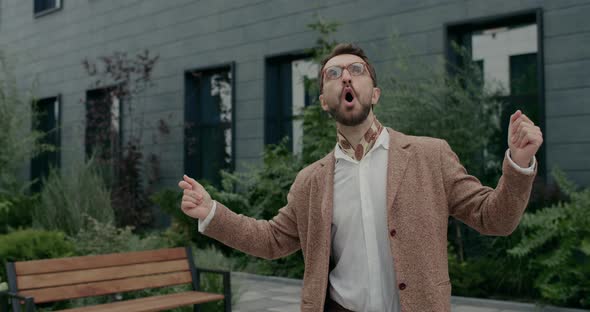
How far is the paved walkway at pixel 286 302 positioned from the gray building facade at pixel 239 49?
245cm

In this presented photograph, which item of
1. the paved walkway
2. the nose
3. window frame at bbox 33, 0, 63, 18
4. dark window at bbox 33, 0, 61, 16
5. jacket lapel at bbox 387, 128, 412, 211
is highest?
dark window at bbox 33, 0, 61, 16

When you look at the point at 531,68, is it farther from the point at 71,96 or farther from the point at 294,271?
the point at 71,96

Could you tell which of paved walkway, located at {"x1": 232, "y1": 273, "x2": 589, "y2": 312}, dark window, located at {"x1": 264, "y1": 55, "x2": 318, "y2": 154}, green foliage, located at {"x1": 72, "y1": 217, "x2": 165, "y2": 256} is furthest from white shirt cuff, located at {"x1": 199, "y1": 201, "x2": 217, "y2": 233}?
dark window, located at {"x1": 264, "y1": 55, "x2": 318, "y2": 154}

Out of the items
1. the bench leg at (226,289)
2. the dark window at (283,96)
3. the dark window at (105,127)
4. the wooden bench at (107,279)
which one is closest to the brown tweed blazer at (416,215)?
the wooden bench at (107,279)

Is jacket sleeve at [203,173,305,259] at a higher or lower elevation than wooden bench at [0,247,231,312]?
higher

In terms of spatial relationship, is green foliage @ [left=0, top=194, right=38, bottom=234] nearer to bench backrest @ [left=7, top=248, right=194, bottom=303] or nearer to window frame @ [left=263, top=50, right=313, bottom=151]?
window frame @ [left=263, top=50, right=313, bottom=151]

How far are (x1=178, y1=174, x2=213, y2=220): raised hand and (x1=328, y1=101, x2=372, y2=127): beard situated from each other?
0.56m

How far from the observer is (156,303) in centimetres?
523

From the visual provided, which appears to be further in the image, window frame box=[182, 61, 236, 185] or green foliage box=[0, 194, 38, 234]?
window frame box=[182, 61, 236, 185]

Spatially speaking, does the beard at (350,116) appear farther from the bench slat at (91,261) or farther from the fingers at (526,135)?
the bench slat at (91,261)

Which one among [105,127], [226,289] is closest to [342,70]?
[226,289]

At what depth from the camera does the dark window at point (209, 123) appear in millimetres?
13352

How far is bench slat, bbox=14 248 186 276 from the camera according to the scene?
4914 mm

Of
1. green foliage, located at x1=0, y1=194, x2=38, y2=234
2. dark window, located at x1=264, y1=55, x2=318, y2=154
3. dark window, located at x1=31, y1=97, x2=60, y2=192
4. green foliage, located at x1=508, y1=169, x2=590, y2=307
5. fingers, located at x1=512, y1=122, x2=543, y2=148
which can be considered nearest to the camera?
fingers, located at x1=512, y1=122, x2=543, y2=148
